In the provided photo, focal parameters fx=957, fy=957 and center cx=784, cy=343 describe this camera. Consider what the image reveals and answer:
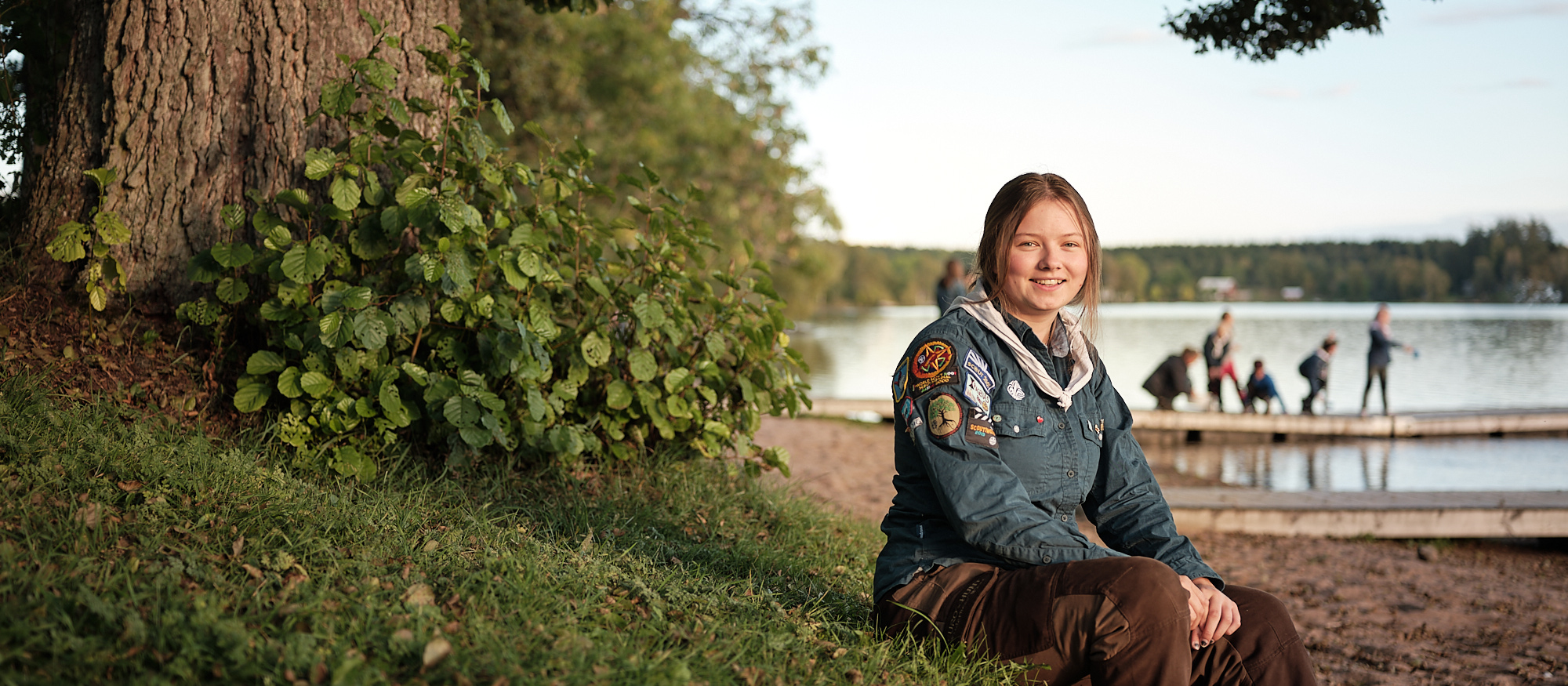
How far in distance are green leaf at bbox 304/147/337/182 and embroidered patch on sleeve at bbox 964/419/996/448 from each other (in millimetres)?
2489

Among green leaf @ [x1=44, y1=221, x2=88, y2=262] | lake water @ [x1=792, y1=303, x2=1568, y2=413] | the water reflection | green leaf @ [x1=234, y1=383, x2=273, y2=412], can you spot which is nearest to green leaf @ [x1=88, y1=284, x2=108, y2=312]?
green leaf @ [x1=44, y1=221, x2=88, y2=262]

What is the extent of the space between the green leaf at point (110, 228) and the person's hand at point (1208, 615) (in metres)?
3.87

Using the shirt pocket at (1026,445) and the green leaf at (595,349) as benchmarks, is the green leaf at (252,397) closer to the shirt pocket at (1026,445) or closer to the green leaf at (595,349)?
the green leaf at (595,349)

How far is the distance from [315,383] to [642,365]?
1245 mm

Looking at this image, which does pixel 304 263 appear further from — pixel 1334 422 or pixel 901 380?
pixel 1334 422

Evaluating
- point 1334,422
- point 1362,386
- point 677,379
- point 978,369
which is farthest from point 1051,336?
point 1362,386

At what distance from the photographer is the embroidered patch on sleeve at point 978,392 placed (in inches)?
95.2

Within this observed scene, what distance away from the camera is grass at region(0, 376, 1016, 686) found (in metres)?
1.98

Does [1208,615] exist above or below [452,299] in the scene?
below

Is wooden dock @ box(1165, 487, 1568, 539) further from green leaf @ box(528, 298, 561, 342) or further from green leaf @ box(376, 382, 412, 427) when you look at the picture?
green leaf @ box(376, 382, 412, 427)

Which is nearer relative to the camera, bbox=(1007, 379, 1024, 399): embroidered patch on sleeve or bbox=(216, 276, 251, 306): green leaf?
bbox=(1007, 379, 1024, 399): embroidered patch on sleeve

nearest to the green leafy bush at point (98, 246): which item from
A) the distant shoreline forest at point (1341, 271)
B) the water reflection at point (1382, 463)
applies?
the water reflection at point (1382, 463)

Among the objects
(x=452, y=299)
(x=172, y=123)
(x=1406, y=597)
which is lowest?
(x=1406, y=597)

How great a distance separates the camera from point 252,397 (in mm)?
3572
